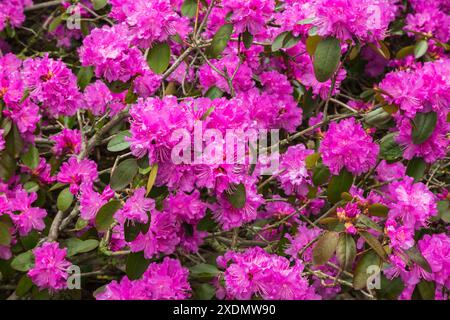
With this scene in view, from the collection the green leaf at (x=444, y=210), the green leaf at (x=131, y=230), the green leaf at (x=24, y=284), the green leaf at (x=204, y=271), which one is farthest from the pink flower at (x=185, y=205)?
the green leaf at (x=444, y=210)

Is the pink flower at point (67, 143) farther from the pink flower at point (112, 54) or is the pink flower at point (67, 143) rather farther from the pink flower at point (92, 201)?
the pink flower at point (92, 201)

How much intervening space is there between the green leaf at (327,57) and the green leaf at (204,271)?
2.10 ft

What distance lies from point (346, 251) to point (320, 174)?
1.09 ft

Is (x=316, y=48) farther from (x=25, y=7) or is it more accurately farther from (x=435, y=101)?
(x=25, y=7)

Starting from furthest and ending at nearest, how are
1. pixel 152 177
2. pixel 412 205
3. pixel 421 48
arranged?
1. pixel 421 48
2. pixel 412 205
3. pixel 152 177

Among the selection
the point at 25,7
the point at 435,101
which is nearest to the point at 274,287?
the point at 435,101

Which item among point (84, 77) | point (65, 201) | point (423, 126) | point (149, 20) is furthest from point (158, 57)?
point (423, 126)

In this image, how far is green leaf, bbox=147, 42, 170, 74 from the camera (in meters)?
1.63

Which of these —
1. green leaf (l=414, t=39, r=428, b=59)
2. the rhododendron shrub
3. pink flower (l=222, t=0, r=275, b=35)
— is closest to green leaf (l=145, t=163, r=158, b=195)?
the rhododendron shrub

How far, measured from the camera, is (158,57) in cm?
163

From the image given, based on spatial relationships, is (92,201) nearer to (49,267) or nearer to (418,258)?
(49,267)

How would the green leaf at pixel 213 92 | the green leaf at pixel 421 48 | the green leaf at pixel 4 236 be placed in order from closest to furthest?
the green leaf at pixel 4 236
the green leaf at pixel 213 92
the green leaf at pixel 421 48

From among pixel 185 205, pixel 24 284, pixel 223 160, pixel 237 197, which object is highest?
pixel 223 160

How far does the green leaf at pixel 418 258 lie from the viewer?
1554 millimetres
